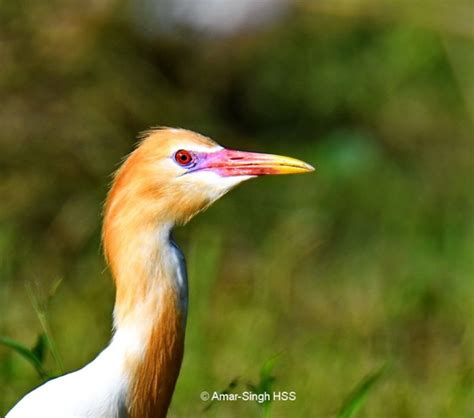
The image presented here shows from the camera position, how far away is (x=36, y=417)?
78.8 inches

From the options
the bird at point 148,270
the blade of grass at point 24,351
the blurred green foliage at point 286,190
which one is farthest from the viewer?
the blurred green foliage at point 286,190

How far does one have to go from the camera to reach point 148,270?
6.60 ft

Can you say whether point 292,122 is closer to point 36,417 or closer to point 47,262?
point 47,262

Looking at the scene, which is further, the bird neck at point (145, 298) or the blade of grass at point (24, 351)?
the blade of grass at point (24, 351)

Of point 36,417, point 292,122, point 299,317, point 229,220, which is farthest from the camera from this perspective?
point 292,122

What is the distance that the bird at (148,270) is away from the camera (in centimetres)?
200

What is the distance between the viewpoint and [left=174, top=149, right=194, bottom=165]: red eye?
6.77 ft

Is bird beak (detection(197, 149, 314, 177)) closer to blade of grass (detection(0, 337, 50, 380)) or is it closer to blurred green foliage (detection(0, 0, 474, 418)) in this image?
blade of grass (detection(0, 337, 50, 380))

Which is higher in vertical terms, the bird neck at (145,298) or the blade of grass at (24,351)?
the bird neck at (145,298)

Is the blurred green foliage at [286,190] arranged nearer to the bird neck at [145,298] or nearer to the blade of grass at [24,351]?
the blade of grass at [24,351]

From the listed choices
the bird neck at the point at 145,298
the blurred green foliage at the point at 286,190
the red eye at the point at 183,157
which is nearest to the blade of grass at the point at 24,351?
the bird neck at the point at 145,298

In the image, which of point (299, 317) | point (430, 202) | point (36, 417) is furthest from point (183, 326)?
point (430, 202)

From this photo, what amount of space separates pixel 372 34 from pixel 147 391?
2.42 m

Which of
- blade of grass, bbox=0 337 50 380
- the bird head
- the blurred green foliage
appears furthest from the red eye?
the blurred green foliage
